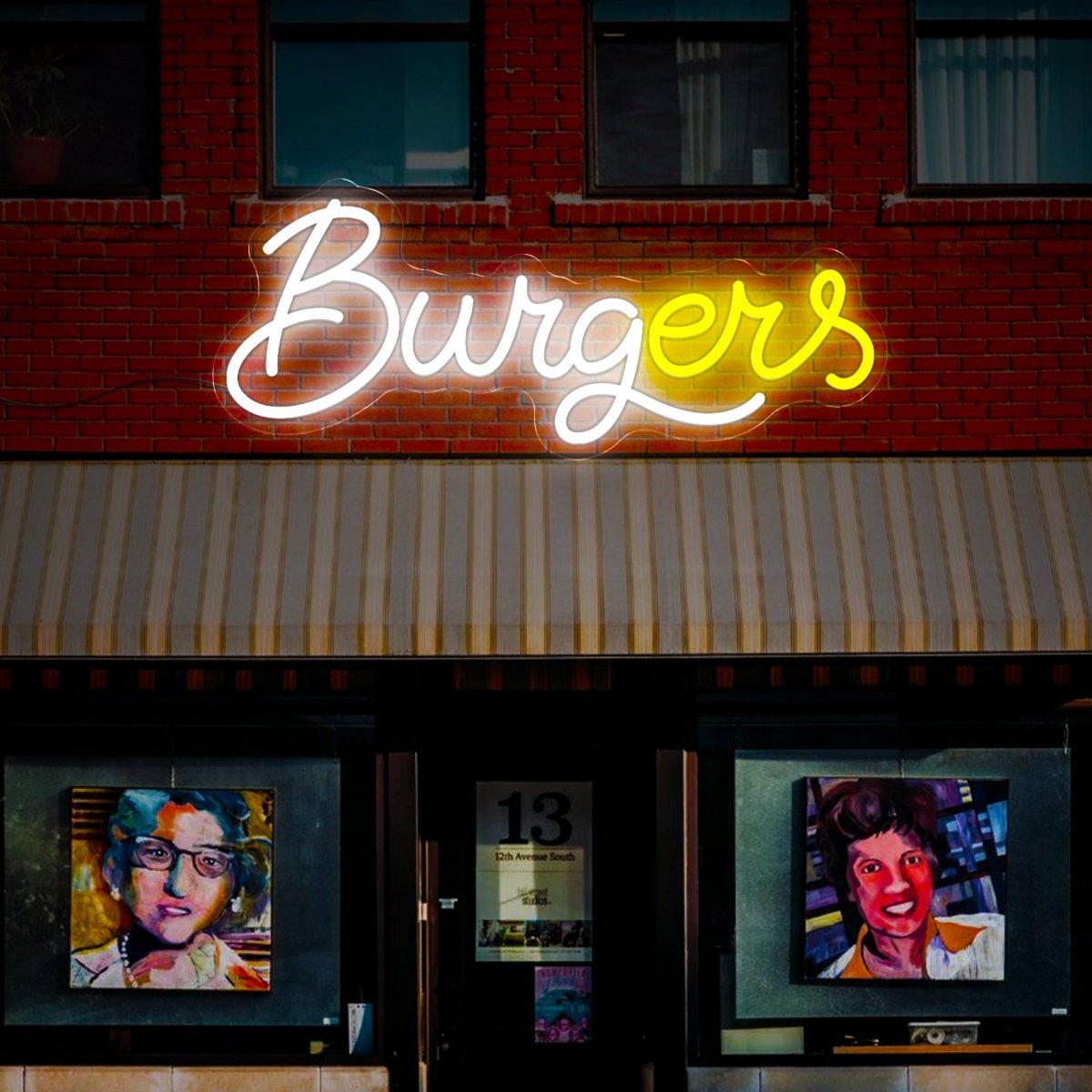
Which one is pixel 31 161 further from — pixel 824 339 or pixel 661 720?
pixel 661 720

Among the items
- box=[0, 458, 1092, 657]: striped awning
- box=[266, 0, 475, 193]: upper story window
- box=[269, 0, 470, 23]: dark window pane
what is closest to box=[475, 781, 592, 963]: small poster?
box=[0, 458, 1092, 657]: striped awning

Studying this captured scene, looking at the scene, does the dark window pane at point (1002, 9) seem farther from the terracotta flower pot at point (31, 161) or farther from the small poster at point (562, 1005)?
the small poster at point (562, 1005)

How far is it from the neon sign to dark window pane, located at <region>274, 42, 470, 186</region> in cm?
47

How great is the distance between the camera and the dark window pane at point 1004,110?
8.84 m

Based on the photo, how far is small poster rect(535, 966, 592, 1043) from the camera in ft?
29.3

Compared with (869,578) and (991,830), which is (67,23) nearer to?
(869,578)

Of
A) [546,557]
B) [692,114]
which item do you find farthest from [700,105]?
[546,557]

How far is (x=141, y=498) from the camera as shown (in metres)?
8.34

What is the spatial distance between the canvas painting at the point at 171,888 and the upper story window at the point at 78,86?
11.6ft

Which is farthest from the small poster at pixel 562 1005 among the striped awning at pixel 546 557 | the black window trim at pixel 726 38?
the black window trim at pixel 726 38

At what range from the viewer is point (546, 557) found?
8102 millimetres

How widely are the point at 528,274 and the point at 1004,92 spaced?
9.75 feet

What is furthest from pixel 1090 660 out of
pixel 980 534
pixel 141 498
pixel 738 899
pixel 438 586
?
pixel 141 498

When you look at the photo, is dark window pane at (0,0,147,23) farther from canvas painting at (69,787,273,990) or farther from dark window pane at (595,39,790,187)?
canvas painting at (69,787,273,990)
